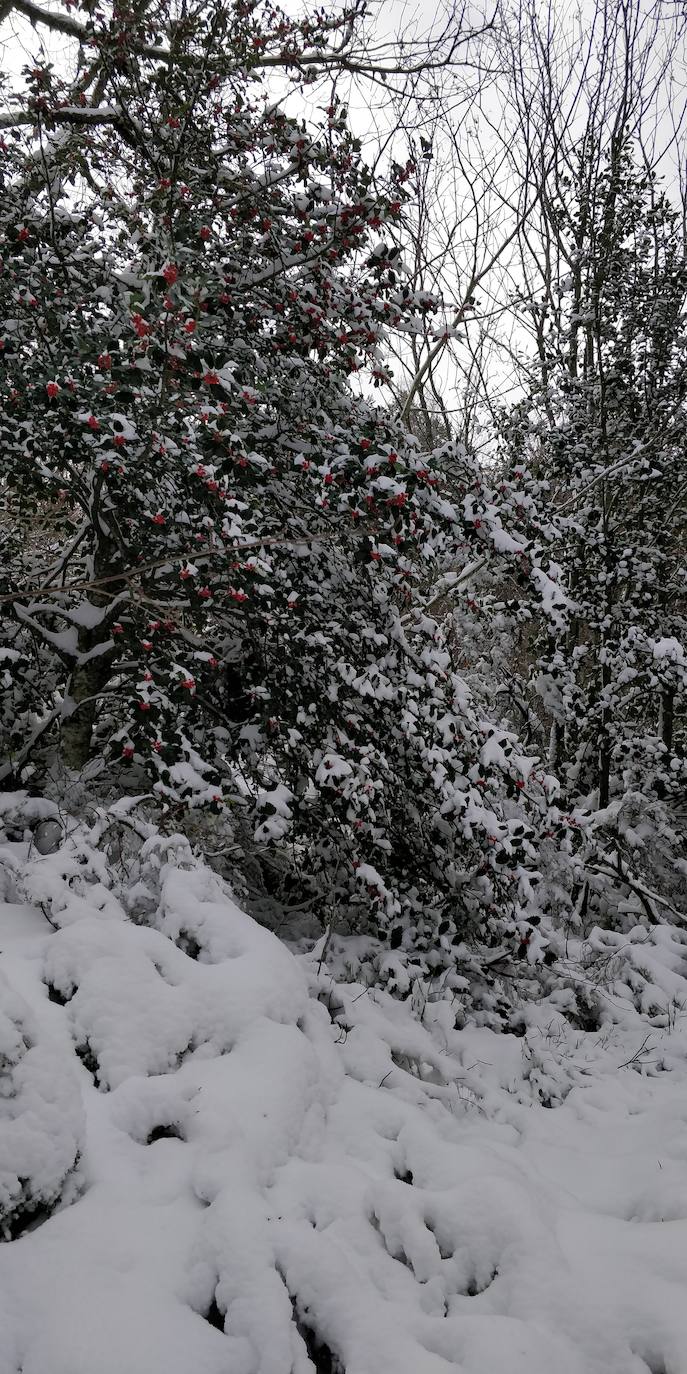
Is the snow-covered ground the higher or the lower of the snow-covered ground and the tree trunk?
the lower

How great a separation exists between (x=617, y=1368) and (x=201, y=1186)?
1.14 metres

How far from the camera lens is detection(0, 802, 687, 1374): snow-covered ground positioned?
1.78 m

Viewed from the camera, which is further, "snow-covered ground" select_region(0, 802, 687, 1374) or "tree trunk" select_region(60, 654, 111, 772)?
"tree trunk" select_region(60, 654, 111, 772)

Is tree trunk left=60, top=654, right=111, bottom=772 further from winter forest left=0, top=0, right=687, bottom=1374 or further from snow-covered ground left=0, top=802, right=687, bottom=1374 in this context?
snow-covered ground left=0, top=802, right=687, bottom=1374

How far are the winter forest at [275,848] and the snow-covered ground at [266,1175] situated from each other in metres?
0.01

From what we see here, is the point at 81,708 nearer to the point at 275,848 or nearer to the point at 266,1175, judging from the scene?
the point at 275,848

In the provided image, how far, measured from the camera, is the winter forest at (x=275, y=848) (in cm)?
195

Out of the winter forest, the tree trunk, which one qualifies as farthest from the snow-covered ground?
the tree trunk

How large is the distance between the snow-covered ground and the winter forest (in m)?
0.01

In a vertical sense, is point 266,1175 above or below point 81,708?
below

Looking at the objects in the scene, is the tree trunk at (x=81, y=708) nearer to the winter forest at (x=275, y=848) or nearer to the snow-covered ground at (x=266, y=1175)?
the winter forest at (x=275, y=848)

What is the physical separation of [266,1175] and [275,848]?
224 cm

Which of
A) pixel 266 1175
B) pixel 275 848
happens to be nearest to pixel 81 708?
pixel 275 848

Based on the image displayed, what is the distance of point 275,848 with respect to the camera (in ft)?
14.3
